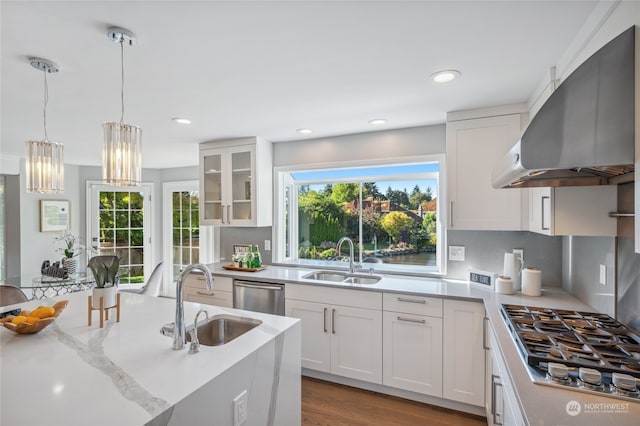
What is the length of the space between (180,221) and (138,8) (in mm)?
4639

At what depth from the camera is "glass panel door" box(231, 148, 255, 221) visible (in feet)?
11.2

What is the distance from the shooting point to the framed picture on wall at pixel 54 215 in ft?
15.6

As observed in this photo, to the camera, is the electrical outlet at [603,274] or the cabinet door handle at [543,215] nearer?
the electrical outlet at [603,274]

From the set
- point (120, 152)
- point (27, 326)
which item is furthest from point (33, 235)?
point (120, 152)

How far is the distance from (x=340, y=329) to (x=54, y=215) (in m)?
5.02

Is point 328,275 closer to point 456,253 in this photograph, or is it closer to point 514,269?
point 456,253

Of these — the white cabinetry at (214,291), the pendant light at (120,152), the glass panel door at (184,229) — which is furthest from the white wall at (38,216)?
the pendant light at (120,152)

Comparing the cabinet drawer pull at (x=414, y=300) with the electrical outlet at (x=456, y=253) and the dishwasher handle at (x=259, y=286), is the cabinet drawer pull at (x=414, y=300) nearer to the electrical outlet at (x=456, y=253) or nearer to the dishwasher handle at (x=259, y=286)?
the electrical outlet at (x=456, y=253)

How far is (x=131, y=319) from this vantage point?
1.69 meters

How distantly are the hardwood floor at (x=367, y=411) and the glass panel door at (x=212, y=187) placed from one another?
2121 millimetres

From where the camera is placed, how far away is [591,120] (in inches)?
41.8

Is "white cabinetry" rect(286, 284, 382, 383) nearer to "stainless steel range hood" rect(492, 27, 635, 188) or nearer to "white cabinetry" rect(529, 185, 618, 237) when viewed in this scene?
"white cabinetry" rect(529, 185, 618, 237)

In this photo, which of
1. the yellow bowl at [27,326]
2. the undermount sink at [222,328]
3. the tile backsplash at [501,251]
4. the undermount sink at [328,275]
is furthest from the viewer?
the undermount sink at [328,275]

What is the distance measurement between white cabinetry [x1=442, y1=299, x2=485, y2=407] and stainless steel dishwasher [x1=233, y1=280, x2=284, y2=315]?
1411 millimetres
